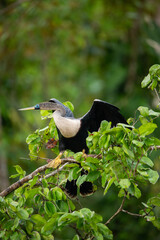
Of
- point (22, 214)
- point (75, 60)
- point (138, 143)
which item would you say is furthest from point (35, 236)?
point (75, 60)

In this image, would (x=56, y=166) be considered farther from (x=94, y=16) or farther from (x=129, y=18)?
(x=94, y=16)

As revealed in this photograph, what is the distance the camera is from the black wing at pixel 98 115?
3301 mm

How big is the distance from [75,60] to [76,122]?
18.2 feet

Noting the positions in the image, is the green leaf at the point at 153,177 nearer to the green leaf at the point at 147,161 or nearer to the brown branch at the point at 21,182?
the green leaf at the point at 147,161

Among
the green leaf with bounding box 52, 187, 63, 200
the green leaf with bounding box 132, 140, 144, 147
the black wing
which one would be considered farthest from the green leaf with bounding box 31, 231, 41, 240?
the black wing

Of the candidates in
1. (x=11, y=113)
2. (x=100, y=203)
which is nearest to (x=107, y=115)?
(x=100, y=203)

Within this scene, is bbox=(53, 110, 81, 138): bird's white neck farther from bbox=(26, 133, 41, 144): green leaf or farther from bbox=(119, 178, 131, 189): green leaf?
bbox=(119, 178, 131, 189): green leaf

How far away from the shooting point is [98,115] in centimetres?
339

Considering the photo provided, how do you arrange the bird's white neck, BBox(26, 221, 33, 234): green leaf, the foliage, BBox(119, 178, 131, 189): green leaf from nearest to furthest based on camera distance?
BBox(119, 178, 131, 189): green leaf → the foliage → BBox(26, 221, 33, 234): green leaf → the bird's white neck

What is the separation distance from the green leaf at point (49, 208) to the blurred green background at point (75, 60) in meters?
→ 2.55

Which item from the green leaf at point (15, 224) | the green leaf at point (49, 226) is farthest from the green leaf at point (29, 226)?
the green leaf at point (49, 226)

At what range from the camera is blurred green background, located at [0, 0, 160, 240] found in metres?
5.41

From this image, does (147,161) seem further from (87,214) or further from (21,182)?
(21,182)

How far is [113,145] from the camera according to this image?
7.86 feet
